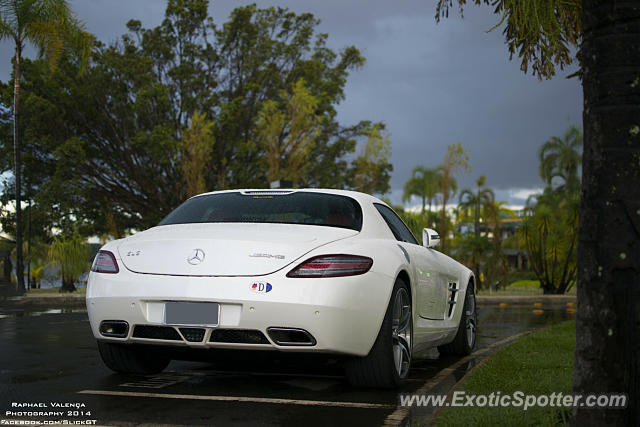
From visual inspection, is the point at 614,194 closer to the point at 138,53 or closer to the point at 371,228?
the point at 371,228

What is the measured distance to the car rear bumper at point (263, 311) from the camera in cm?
466

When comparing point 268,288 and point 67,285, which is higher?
point 268,288

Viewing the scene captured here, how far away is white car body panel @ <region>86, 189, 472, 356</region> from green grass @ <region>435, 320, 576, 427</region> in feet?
2.95

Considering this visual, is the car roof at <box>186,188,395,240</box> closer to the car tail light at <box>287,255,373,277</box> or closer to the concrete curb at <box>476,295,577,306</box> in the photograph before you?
the car tail light at <box>287,255,373,277</box>

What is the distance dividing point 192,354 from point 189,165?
21.0 metres

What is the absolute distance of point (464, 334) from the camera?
7766 millimetres

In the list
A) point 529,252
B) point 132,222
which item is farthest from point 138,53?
point 529,252

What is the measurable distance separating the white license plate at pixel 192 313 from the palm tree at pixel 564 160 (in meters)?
51.8

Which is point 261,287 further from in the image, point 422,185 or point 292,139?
point 422,185

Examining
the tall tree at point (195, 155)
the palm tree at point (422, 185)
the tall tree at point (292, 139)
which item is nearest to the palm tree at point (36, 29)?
the tall tree at point (195, 155)

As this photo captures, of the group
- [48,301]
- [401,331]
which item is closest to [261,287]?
[401,331]

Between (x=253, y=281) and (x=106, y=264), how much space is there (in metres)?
1.20

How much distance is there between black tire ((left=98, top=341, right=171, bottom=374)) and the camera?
5.66m

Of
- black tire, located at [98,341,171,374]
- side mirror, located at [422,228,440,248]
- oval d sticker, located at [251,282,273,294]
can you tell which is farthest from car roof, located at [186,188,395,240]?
black tire, located at [98,341,171,374]
